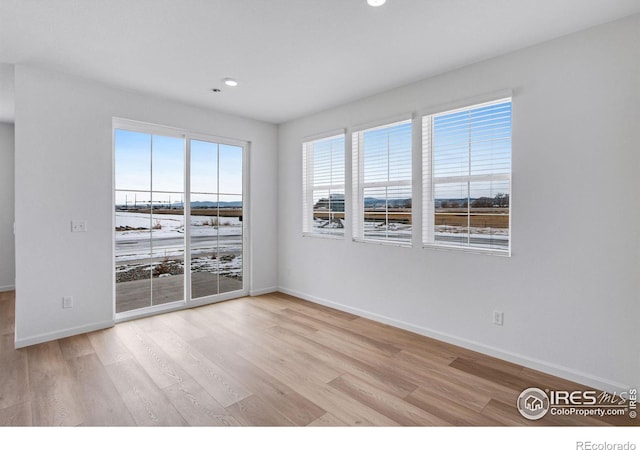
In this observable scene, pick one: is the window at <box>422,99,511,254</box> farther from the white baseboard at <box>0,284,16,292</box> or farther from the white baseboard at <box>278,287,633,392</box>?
the white baseboard at <box>0,284,16,292</box>

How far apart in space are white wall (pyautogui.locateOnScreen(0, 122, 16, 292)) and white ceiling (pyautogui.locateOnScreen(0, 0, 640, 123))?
2388 millimetres

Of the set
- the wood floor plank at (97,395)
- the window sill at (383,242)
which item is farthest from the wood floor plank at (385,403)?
the window sill at (383,242)

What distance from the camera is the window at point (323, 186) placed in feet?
14.5

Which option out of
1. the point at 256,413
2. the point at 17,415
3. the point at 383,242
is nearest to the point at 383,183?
the point at 383,242

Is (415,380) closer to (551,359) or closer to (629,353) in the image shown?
(551,359)

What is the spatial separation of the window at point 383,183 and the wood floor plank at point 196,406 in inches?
95.0

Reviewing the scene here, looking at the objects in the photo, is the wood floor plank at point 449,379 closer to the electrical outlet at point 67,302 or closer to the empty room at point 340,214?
the empty room at point 340,214

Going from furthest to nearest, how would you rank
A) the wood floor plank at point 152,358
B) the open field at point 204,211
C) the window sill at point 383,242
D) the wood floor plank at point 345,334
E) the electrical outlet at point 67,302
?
the open field at point 204,211 < the window sill at point 383,242 < the electrical outlet at point 67,302 < the wood floor plank at point 345,334 < the wood floor plank at point 152,358

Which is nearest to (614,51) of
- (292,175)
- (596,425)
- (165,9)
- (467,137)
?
(467,137)

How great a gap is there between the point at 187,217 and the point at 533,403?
411 cm

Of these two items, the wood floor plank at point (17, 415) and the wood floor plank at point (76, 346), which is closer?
the wood floor plank at point (17, 415)

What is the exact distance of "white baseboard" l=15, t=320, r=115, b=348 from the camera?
3.19m

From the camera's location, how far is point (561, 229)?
2.58m

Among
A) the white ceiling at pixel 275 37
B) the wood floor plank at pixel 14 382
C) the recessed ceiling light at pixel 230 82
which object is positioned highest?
the recessed ceiling light at pixel 230 82
